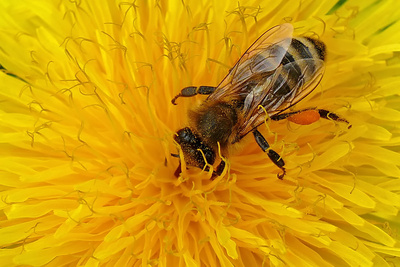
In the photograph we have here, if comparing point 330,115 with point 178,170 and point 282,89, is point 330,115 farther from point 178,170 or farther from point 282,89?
point 178,170

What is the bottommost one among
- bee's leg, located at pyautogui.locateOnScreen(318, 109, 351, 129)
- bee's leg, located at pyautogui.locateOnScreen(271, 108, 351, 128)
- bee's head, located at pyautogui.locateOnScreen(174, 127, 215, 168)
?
bee's leg, located at pyautogui.locateOnScreen(318, 109, 351, 129)

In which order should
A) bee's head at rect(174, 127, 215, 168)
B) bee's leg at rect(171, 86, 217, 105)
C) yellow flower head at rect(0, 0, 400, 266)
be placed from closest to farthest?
1. bee's head at rect(174, 127, 215, 168)
2. yellow flower head at rect(0, 0, 400, 266)
3. bee's leg at rect(171, 86, 217, 105)

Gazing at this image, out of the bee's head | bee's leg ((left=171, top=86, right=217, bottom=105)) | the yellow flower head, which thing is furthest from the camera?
bee's leg ((left=171, top=86, right=217, bottom=105))

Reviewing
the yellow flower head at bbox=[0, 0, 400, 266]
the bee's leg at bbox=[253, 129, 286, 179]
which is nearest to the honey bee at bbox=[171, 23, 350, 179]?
the bee's leg at bbox=[253, 129, 286, 179]

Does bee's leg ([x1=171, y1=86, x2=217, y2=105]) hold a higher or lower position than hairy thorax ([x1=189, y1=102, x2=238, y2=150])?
higher

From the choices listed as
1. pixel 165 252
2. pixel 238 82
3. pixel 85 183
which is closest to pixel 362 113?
pixel 238 82

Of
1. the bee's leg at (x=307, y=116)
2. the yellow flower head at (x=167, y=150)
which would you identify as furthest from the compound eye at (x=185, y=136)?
the bee's leg at (x=307, y=116)

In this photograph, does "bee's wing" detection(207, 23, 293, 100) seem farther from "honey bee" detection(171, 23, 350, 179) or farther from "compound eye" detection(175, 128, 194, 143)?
"compound eye" detection(175, 128, 194, 143)

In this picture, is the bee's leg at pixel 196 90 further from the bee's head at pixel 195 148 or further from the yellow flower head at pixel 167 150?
the bee's head at pixel 195 148
